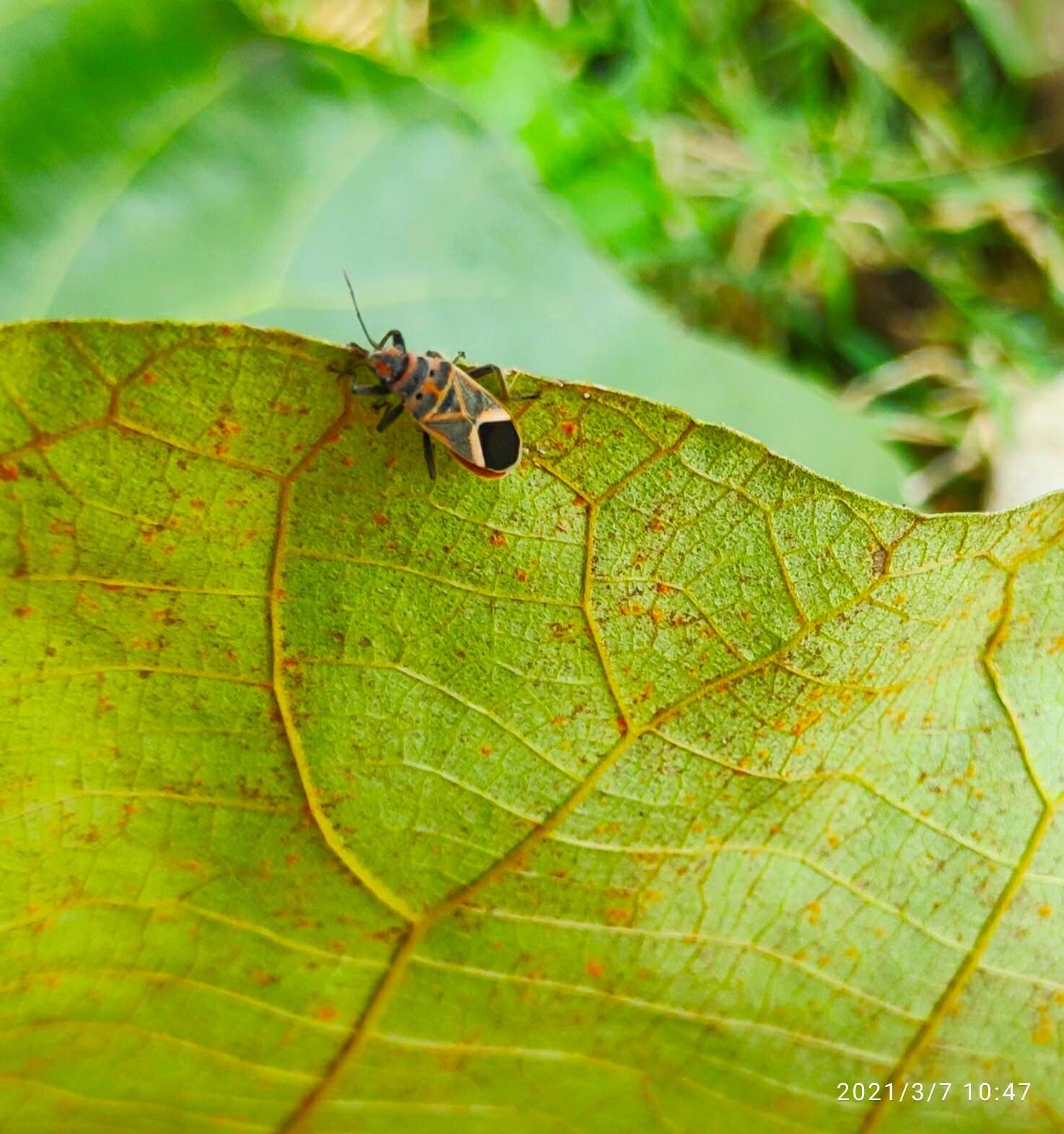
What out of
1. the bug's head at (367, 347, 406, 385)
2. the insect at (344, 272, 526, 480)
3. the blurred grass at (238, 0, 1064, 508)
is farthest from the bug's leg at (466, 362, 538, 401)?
the blurred grass at (238, 0, 1064, 508)

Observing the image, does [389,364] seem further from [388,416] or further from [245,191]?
[245,191]

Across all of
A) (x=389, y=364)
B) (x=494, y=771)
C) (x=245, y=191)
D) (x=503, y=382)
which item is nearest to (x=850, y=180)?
(x=245, y=191)

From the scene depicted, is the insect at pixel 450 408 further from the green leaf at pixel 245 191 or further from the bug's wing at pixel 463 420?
the green leaf at pixel 245 191
